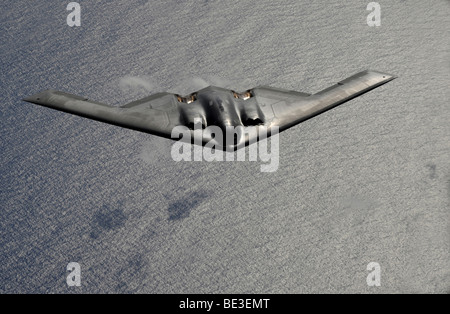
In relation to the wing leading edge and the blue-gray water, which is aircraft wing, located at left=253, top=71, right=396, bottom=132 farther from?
the blue-gray water

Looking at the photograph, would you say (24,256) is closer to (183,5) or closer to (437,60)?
(183,5)

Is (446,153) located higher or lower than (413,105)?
lower

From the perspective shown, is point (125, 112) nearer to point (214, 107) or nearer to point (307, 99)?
point (214, 107)

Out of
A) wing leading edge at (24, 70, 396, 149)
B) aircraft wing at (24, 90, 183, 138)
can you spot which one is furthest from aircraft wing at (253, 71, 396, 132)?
aircraft wing at (24, 90, 183, 138)

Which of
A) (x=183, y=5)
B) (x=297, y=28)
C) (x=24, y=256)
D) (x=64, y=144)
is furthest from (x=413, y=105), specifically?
(x=24, y=256)

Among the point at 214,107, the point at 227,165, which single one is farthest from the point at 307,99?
the point at 227,165

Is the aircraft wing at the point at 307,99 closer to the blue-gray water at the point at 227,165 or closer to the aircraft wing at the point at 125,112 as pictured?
the blue-gray water at the point at 227,165
